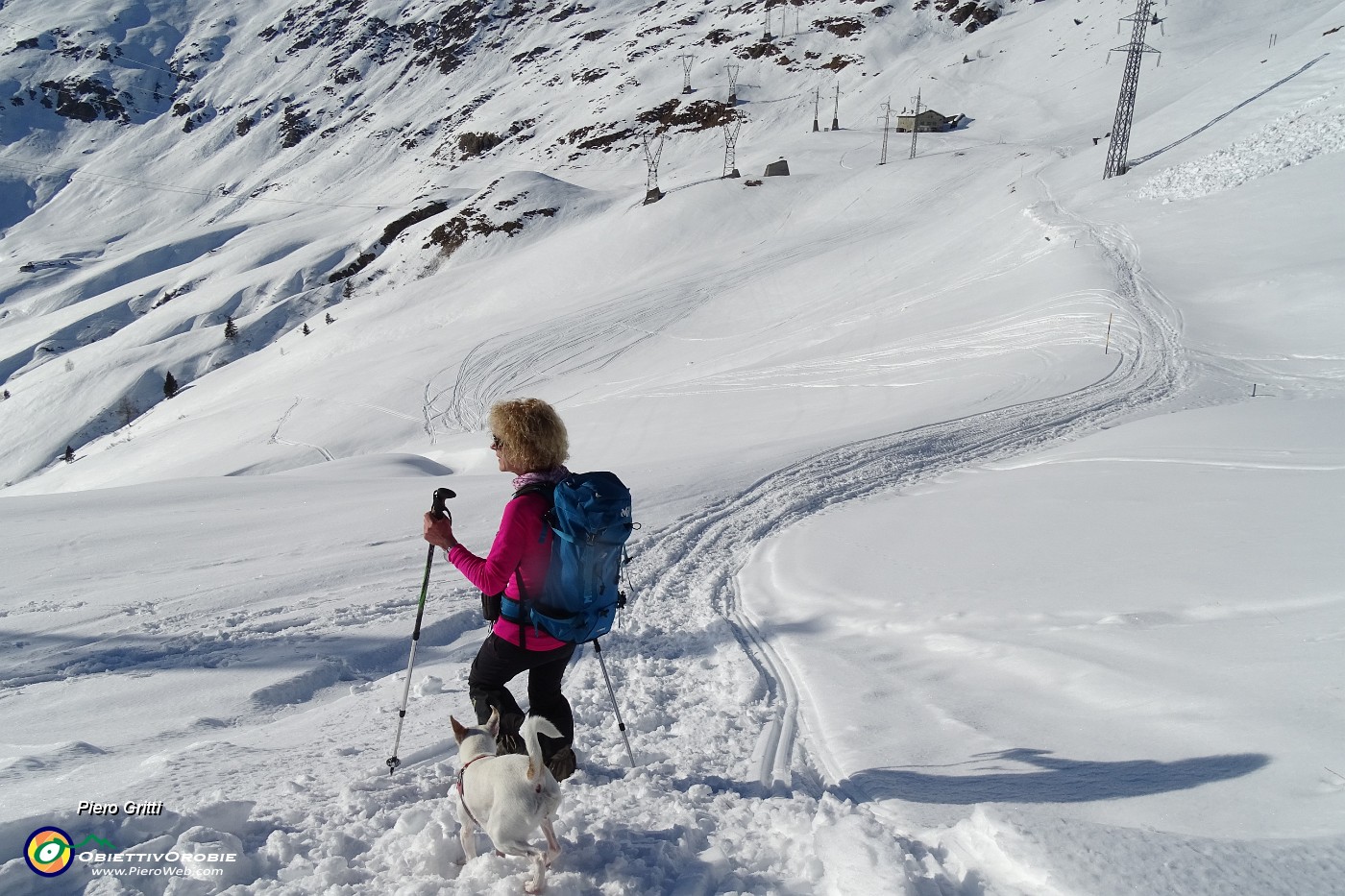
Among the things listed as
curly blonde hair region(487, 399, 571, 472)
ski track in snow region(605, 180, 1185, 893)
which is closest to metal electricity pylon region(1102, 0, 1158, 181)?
ski track in snow region(605, 180, 1185, 893)

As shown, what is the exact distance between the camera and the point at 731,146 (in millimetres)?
54875

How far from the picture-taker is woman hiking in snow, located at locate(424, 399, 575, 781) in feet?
9.02

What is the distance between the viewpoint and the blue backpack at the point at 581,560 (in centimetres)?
263

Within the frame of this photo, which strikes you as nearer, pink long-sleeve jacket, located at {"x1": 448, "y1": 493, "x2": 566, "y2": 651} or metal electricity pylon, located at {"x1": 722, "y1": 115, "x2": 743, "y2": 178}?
pink long-sleeve jacket, located at {"x1": 448, "y1": 493, "x2": 566, "y2": 651}

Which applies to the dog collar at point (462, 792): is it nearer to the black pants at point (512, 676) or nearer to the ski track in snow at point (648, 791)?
the ski track in snow at point (648, 791)

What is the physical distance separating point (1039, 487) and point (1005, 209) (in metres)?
27.6

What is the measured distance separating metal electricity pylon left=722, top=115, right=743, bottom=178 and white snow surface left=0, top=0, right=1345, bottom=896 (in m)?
13.2

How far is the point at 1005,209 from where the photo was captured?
31.7m

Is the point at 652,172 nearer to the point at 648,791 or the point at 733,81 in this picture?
the point at 733,81

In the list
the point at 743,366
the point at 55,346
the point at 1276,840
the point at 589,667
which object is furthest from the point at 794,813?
the point at 55,346

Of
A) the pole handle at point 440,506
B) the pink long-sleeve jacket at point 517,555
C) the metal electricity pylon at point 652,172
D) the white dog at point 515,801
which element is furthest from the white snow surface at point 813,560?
the metal electricity pylon at point 652,172

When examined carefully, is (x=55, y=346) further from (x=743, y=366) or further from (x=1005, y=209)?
(x=1005, y=209)

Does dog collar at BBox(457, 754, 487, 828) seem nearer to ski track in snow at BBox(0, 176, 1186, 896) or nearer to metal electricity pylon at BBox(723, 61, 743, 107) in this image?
ski track in snow at BBox(0, 176, 1186, 896)

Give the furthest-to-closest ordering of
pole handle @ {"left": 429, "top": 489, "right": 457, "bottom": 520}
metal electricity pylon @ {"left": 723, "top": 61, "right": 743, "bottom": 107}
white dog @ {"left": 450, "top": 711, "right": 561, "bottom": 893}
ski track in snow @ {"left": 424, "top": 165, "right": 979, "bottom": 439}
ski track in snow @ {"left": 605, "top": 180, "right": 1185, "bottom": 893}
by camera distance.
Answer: metal electricity pylon @ {"left": 723, "top": 61, "right": 743, "bottom": 107}
ski track in snow @ {"left": 424, "top": 165, "right": 979, "bottom": 439}
ski track in snow @ {"left": 605, "top": 180, "right": 1185, "bottom": 893}
pole handle @ {"left": 429, "top": 489, "right": 457, "bottom": 520}
white dog @ {"left": 450, "top": 711, "right": 561, "bottom": 893}
